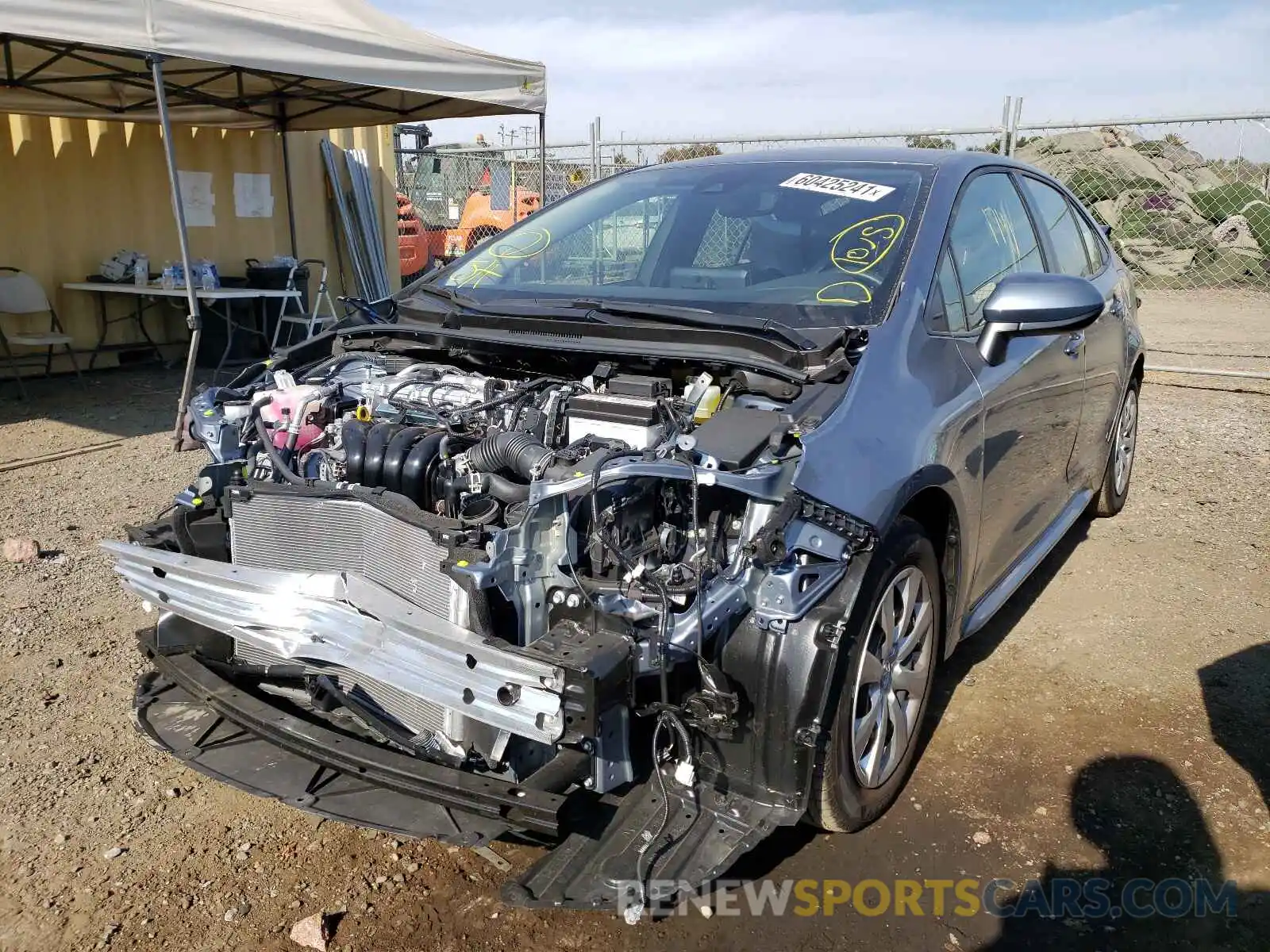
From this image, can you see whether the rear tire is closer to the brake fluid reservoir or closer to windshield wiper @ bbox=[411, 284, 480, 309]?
the brake fluid reservoir

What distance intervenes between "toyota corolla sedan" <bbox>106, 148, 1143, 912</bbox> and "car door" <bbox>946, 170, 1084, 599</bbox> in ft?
0.07

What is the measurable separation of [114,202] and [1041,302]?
916 cm

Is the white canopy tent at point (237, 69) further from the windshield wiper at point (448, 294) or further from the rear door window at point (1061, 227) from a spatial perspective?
the rear door window at point (1061, 227)

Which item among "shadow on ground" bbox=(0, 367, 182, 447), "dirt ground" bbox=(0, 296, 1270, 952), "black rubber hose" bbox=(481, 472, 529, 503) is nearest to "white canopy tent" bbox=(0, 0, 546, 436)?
"shadow on ground" bbox=(0, 367, 182, 447)

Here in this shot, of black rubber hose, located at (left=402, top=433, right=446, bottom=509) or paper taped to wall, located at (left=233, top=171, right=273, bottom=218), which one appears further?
paper taped to wall, located at (left=233, top=171, right=273, bottom=218)

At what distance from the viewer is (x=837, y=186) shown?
3396 mm

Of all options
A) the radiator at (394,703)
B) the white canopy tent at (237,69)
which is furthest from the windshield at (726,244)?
the white canopy tent at (237,69)

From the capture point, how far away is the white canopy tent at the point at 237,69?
18.3 ft

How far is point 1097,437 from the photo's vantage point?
14.8ft

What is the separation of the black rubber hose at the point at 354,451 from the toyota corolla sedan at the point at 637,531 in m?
0.01

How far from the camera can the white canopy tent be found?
18.3 ft

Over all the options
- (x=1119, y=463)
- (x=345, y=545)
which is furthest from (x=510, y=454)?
(x=1119, y=463)

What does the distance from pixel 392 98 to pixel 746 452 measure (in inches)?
320

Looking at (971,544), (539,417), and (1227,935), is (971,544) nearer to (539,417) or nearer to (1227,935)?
(1227,935)
